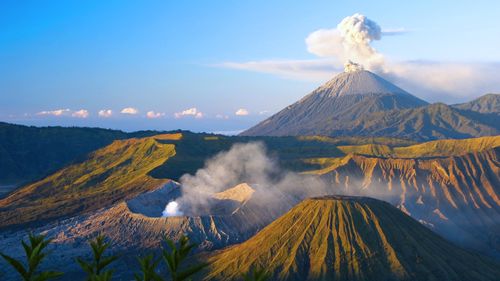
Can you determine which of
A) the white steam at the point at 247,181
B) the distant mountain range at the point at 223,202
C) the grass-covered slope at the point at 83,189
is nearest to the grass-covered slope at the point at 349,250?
the distant mountain range at the point at 223,202

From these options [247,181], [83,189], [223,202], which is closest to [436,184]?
[247,181]

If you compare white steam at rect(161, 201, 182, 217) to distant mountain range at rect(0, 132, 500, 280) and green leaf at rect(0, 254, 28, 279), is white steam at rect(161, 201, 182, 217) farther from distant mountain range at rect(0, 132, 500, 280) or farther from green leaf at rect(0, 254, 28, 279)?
green leaf at rect(0, 254, 28, 279)

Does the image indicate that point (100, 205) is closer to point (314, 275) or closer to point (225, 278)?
point (225, 278)

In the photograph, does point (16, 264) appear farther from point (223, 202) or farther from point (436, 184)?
point (436, 184)

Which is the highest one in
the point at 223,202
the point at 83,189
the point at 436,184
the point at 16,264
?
the point at 16,264

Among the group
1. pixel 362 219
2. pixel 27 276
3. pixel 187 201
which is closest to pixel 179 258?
pixel 27 276

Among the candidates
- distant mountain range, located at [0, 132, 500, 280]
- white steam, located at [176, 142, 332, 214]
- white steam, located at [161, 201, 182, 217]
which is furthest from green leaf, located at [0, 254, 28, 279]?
white steam, located at [176, 142, 332, 214]
